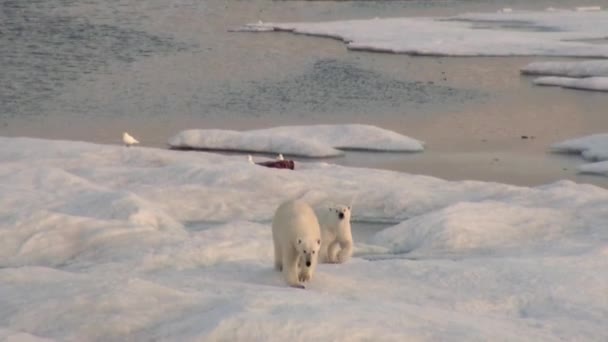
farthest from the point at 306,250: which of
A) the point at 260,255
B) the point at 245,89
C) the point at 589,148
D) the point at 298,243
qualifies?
the point at 245,89

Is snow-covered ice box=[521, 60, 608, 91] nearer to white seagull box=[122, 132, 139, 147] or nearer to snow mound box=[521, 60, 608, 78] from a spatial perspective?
snow mound box=[521, 60, 608, 78]

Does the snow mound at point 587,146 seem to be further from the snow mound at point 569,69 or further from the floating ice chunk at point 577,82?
the snow mound at point 569,69

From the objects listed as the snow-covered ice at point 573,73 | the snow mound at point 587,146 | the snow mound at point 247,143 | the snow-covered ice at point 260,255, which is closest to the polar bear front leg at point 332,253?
the snow-covered ice at point 260,255

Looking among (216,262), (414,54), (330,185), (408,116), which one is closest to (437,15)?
(414,54)

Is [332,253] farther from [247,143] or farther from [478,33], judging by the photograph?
[478,33]

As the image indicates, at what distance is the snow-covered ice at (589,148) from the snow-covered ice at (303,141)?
199 centimetres

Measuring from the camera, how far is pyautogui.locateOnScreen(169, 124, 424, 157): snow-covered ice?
1555 centimetres

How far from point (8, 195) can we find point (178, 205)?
1608 mm

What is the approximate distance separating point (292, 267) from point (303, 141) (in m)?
8.84

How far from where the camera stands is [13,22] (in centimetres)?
3600

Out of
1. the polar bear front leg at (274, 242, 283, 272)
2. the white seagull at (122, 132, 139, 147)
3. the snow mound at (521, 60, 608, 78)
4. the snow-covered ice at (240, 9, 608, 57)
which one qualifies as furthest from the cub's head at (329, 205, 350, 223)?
the snow-covered ice at (240, 9, 608, 57)

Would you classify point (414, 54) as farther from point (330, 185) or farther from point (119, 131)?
point (330, 185)

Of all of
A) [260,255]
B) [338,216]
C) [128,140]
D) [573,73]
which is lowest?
[260,255]

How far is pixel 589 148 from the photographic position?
15.7 metres
